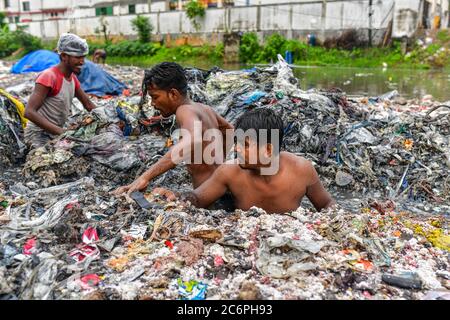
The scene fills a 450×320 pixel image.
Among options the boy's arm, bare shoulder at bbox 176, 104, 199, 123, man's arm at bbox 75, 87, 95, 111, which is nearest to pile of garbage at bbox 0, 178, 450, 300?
bare shoulder at bbox 176, 104, 199, 123

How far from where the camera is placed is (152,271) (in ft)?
6.94

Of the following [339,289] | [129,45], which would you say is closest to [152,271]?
[339,289]

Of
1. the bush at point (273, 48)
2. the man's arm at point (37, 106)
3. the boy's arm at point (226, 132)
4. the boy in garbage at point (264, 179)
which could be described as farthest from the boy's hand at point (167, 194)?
the bush at point (273, 48)

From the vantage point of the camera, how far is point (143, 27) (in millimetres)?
28906

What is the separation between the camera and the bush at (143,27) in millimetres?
28906

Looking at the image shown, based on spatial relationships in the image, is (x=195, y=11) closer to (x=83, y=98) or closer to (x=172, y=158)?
(x=83, y=98)

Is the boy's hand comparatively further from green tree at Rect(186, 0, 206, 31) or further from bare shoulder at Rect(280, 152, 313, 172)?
green tree at Rect(186, 0, 206, 31)

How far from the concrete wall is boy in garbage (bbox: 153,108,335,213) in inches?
839

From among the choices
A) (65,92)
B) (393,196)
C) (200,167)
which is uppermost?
(65,92)

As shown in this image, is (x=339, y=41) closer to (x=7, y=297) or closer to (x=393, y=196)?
(x=393, y=196)

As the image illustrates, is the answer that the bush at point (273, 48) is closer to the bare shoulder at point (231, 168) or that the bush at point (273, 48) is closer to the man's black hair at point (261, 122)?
the bare shoulder at point (231, 168)

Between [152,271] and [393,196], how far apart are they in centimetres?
341

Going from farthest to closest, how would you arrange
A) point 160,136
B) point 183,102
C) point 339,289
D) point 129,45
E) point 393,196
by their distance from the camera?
point 129,45, point 160,136, point 393,196, point 183,102, point 339,289

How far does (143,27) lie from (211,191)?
92.4 ft
